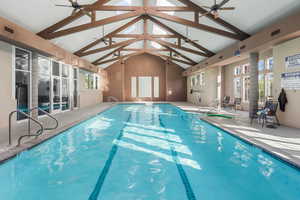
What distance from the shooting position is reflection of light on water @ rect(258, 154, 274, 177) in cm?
252

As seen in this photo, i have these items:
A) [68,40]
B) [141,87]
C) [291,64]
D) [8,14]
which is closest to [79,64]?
[68,40]

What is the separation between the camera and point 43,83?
280 inches

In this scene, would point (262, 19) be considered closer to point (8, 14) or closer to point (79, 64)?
point (8, 14)

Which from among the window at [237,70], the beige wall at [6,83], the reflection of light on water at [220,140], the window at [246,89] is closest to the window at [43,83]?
the beige wall at [6,83]

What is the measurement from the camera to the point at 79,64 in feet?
31.6

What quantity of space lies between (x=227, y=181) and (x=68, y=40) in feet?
25.4

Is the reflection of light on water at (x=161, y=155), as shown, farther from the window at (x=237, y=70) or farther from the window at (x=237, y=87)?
the window at (x=237, y=70)

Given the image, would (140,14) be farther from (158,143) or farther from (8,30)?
(158,143)

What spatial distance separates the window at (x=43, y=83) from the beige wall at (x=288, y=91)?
8079 mm

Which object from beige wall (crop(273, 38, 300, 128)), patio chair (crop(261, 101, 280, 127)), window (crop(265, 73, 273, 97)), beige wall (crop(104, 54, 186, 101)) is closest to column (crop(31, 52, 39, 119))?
patio chair (crop(261, 101, 280, 127))

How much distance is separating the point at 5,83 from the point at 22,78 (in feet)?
2.95

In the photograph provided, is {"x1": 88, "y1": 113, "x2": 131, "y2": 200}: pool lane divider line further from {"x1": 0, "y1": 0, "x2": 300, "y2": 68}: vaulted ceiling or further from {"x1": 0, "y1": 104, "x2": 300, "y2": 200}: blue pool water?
{"x1": 0, "y1": 0, "x2": 300, "y2": 68}: vaulted ceiling

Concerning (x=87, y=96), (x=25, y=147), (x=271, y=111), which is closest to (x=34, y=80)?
(x=25, y=147)

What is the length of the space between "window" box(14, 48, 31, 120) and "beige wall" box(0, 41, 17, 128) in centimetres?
36
